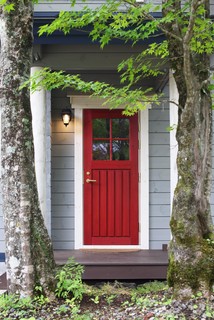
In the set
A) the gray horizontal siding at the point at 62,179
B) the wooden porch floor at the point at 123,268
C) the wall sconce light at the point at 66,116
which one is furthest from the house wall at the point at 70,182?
the wooden porch floor at the point at 123,268

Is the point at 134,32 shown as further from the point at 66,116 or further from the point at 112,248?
the point at 112,248

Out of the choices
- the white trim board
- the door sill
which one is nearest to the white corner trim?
the white trim board

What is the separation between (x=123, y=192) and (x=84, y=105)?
137 cm

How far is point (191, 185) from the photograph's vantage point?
11.2 ft

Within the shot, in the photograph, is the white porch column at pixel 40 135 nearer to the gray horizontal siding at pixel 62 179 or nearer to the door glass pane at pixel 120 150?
the gray horizontal siding at pixel 62 179

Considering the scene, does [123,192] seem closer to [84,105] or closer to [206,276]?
[84,105]

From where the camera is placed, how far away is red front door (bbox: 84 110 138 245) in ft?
19.8

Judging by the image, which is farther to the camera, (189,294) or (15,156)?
(15,156)

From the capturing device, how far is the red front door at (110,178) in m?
6.04

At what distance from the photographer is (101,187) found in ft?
19.9

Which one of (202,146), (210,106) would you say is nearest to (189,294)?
(202,146)

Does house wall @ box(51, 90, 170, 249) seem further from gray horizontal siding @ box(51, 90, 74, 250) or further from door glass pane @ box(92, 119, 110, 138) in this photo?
door glass pane @ box(92, 119, 110, 138)

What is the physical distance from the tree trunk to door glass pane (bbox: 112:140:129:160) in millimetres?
2601

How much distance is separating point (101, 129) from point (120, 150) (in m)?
0.41
